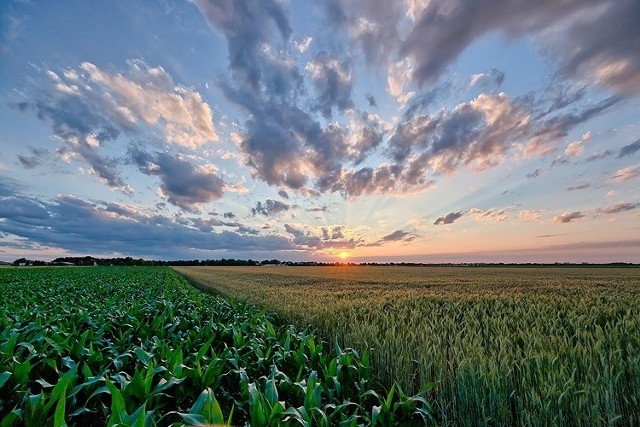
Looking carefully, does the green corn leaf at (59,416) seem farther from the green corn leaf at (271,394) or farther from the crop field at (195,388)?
the green corn leaf at (271,394)

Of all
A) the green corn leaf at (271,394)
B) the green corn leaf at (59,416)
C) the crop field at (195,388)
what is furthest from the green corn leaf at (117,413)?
the green corn leaf at (271,394)

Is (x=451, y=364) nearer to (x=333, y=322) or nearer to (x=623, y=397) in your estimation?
(x=623, y=397)

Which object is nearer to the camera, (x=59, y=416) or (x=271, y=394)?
(x=59, y=416)

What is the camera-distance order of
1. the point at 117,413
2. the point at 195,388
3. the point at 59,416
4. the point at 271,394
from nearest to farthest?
the point at 59,416, the point at 117,413, the point at 271,394, the point at 195,388

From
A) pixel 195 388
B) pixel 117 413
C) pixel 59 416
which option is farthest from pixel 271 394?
pixel 59 416

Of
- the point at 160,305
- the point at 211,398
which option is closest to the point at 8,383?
the point at 211,398

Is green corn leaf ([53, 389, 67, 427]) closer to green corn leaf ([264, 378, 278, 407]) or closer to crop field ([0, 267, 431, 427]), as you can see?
crop field ([0, 267, 431, 427])

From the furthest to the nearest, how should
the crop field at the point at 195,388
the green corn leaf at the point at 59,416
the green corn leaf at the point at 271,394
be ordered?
the green corn leaf at the point at 271,394
the crop field at the point at 195,388
the green corn leaf at the point at 59,416

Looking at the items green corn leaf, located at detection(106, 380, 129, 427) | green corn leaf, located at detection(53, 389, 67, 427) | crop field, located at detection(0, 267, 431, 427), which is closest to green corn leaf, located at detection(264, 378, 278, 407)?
crop field, located at detection(0, 267, 431, 427)

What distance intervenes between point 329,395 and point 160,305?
9005 mm

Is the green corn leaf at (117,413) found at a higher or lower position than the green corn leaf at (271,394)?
higher

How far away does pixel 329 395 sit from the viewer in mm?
4023

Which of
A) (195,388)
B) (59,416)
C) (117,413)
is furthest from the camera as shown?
(195,388)

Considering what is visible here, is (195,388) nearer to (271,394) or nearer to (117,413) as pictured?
(271,394)
